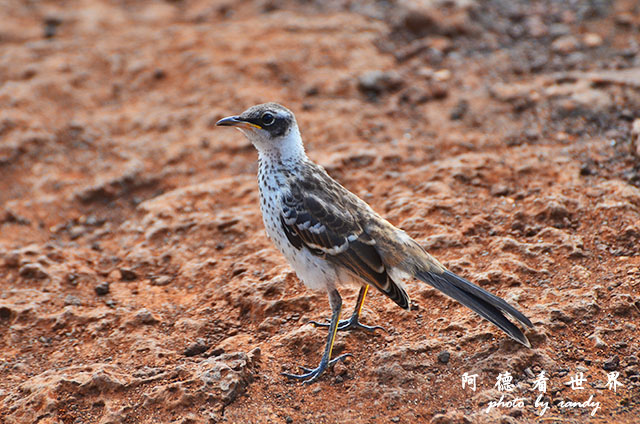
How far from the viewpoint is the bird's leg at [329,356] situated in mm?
5223

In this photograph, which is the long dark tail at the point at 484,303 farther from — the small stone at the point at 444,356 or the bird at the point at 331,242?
the small stone at the point at 444,356

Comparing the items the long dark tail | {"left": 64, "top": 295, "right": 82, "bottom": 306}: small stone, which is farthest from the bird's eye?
{"left": 64, "top": 295, "right": 82, "bottom": 306}: small stone

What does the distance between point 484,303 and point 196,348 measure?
238 cm

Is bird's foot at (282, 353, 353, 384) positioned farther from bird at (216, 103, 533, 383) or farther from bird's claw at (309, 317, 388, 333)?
bird's claw at (309, 317, 388, 333)

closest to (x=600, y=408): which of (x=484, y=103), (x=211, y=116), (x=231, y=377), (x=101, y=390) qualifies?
(x=231, y=377)

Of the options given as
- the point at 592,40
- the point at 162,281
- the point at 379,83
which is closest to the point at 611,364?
the point at 162,281

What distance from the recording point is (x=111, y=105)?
9758 millimetres

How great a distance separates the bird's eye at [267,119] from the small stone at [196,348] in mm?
1941

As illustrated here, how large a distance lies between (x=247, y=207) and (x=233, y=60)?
348 cm

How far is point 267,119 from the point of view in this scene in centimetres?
575

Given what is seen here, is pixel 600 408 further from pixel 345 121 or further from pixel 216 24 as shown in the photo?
pixel 216 24

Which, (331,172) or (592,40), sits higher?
(592,40)

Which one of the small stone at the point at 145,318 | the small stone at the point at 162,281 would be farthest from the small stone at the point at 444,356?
the small stone at the point at 162,281

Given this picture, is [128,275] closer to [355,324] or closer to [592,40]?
[355,324]
